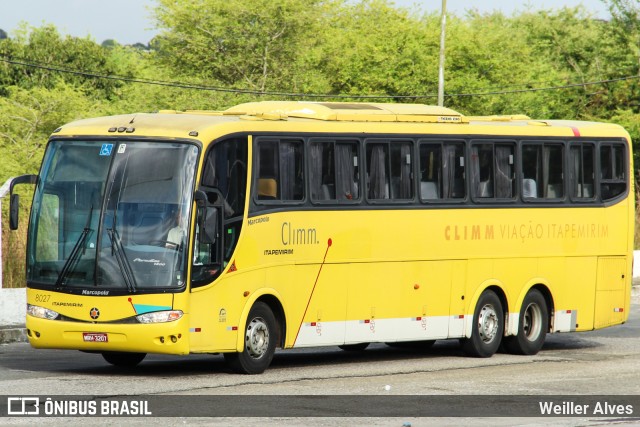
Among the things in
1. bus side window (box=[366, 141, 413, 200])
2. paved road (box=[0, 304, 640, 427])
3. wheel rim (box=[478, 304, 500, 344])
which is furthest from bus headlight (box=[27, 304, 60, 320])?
wheel rim (box=[478, 304, 500, 344])

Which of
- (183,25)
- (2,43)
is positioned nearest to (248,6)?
(183,25)

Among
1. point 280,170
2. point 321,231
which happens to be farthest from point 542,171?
point 280,170

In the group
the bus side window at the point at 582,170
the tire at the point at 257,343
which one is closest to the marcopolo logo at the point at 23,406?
the tire at the point at 257,343

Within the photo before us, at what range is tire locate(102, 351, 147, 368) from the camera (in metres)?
16.5

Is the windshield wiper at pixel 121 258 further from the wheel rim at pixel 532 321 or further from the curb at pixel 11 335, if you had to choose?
the wheel rim at pixel 532 321

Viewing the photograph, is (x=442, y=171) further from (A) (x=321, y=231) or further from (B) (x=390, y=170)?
(A) (x=321, y=231)

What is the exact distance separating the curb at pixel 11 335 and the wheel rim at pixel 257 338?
20.7 ft

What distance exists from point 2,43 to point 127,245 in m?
66.3

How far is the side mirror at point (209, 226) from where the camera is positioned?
14914 millimetres

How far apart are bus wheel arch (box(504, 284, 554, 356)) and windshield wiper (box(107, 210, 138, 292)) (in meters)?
7.14

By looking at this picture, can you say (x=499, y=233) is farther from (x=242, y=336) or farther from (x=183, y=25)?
(x=183, y=25)

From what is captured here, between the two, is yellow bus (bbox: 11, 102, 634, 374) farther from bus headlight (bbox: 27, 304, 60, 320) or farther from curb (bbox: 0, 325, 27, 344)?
curb (bbox: 0, 325, 27, 344)

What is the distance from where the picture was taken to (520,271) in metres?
19.7

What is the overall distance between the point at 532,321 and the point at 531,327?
0.09 meters
